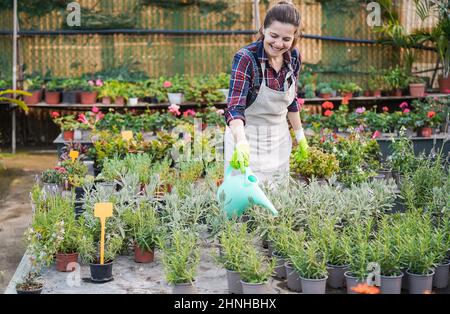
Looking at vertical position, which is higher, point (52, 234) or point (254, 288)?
point (52, 234)

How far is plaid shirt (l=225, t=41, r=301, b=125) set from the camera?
446cm

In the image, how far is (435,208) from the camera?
4773 mm

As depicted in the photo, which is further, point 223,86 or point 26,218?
point 223,86

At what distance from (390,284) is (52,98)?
675 cm

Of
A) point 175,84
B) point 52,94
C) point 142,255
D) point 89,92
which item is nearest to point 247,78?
point 142,255

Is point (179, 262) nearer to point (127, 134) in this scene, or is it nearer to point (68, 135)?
point (127, 134)

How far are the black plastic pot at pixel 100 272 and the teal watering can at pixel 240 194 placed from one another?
752 mm

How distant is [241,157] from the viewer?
14.0 ft

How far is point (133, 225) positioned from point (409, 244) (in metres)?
1.58

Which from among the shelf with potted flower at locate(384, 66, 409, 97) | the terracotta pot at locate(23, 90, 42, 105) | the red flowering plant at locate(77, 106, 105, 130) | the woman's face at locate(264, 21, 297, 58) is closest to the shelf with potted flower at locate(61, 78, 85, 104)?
the terracotta pot at locate(23, 90, 42, 105)

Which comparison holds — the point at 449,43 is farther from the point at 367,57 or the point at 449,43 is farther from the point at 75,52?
the point at 75,52

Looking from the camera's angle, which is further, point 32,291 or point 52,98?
point 52,98

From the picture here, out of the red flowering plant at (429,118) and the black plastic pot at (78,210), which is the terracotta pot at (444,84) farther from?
the black plastic pot at (78,210)
